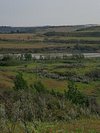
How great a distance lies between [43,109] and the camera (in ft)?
66.5

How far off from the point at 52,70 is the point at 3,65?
12.3 metres

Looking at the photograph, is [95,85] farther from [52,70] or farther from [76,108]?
[76,108]

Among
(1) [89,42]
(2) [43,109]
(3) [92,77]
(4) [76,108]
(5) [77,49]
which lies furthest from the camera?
(1) [89,42]

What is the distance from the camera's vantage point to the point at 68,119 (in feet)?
62.1

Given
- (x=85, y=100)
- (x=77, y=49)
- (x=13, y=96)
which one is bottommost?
(x=77, y=49)

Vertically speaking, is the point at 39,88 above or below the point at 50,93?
below

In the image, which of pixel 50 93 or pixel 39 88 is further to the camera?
pixel 39 88

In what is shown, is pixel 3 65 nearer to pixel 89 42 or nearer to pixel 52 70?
pixel 52 70

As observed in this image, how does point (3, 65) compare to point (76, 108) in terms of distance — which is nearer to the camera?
point (76, 108)

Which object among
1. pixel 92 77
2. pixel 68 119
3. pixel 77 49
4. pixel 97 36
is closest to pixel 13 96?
pixel 68 119

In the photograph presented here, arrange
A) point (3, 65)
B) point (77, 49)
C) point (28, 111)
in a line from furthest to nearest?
point (77, 49) → point (3, 65) → point (28, 111)

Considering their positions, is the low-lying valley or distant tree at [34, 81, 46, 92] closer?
the low-lying valley

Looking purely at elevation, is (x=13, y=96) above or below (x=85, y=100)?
above

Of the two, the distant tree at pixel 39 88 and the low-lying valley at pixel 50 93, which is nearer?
the low-lying valley at pixel 50 93
